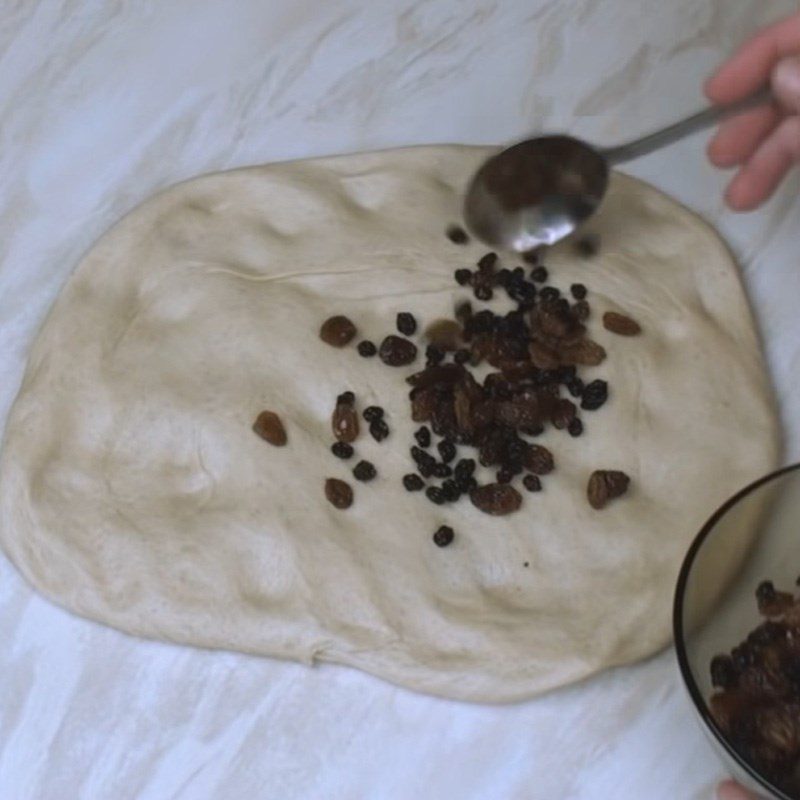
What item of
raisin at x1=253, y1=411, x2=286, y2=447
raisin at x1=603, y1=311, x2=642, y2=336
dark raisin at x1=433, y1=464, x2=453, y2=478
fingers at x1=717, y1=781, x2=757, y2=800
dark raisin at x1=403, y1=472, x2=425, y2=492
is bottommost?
fingers at x1=717, y1=781, x2=757, y2=800

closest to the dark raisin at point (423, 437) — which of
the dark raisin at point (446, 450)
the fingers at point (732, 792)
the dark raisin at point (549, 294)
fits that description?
the dark raisin at point (446, 450)

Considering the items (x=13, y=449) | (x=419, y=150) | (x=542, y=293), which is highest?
(x=13, y=449)

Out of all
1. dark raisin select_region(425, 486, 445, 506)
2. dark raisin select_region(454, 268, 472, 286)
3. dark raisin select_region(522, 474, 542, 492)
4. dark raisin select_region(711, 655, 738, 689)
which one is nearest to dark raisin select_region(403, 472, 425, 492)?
dark raisin select_region(425, 486, 445, 506)

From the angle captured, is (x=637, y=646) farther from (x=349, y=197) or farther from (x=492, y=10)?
(x=492, y=10)

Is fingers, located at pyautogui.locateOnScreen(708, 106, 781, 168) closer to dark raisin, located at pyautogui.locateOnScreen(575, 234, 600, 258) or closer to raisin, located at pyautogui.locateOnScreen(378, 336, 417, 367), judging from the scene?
dark raisin, located at pyautogui.locateOnScreen(575, 234, 600, 258)

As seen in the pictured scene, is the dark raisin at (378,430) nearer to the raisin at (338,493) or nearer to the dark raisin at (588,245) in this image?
the raisin at (338,493)

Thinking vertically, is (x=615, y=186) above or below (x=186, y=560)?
below

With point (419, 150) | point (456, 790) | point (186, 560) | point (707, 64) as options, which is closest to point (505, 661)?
point (456, 790)
